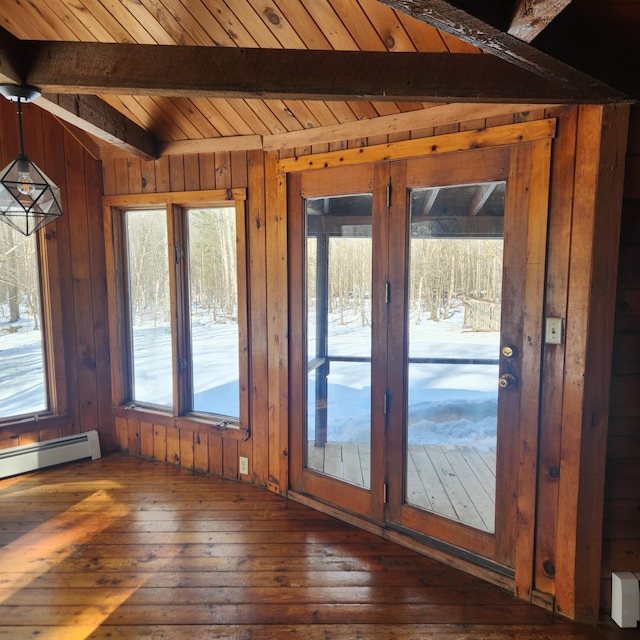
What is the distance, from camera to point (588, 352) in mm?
1815

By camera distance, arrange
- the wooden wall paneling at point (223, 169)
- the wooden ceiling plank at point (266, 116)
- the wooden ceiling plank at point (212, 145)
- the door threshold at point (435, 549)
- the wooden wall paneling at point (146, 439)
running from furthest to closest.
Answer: the wooden wall paneling at point (146, 439) → the wooden wall paneling at point (223, 169) → the wooden ceiling plank at point (212, 145) → the wooden ceiling plank at point (266, 116) → the door threshold at point (435, 549)

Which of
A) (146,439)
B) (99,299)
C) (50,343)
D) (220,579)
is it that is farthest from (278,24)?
(146,439)

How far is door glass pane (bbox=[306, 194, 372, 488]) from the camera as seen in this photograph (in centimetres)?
253

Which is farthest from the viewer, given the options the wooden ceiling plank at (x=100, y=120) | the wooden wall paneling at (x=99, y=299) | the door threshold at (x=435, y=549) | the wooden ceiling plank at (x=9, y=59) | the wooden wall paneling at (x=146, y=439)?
the wooden wall paneling at (x=146, y=439)

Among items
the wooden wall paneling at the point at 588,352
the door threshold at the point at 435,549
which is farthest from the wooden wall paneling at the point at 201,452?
the wooden wall paneling at the point at 588,352

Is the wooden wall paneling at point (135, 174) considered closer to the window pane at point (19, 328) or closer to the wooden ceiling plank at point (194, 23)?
the window pane at point (19, 328)

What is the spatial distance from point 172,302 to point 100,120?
1.29m

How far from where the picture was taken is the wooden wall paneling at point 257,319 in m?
2.90

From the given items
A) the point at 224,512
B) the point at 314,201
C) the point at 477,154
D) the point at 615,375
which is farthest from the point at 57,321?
the point at 615,375

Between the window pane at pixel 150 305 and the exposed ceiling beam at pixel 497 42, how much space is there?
2.63 meters

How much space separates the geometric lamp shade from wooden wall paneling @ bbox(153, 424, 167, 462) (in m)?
1.79

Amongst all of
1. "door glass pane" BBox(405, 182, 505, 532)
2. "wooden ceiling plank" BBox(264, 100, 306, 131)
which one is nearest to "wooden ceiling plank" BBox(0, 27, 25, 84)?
"wooden ceiling plank" BBox(264, 100, 306, 131)

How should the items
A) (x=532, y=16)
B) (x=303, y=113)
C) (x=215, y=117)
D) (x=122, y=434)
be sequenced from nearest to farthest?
(x=532, y=16)
(x=303, y=113)
(x=215, y=117)
(x=122, y=434)

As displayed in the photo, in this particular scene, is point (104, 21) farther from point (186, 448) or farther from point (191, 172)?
point (186, 448)
